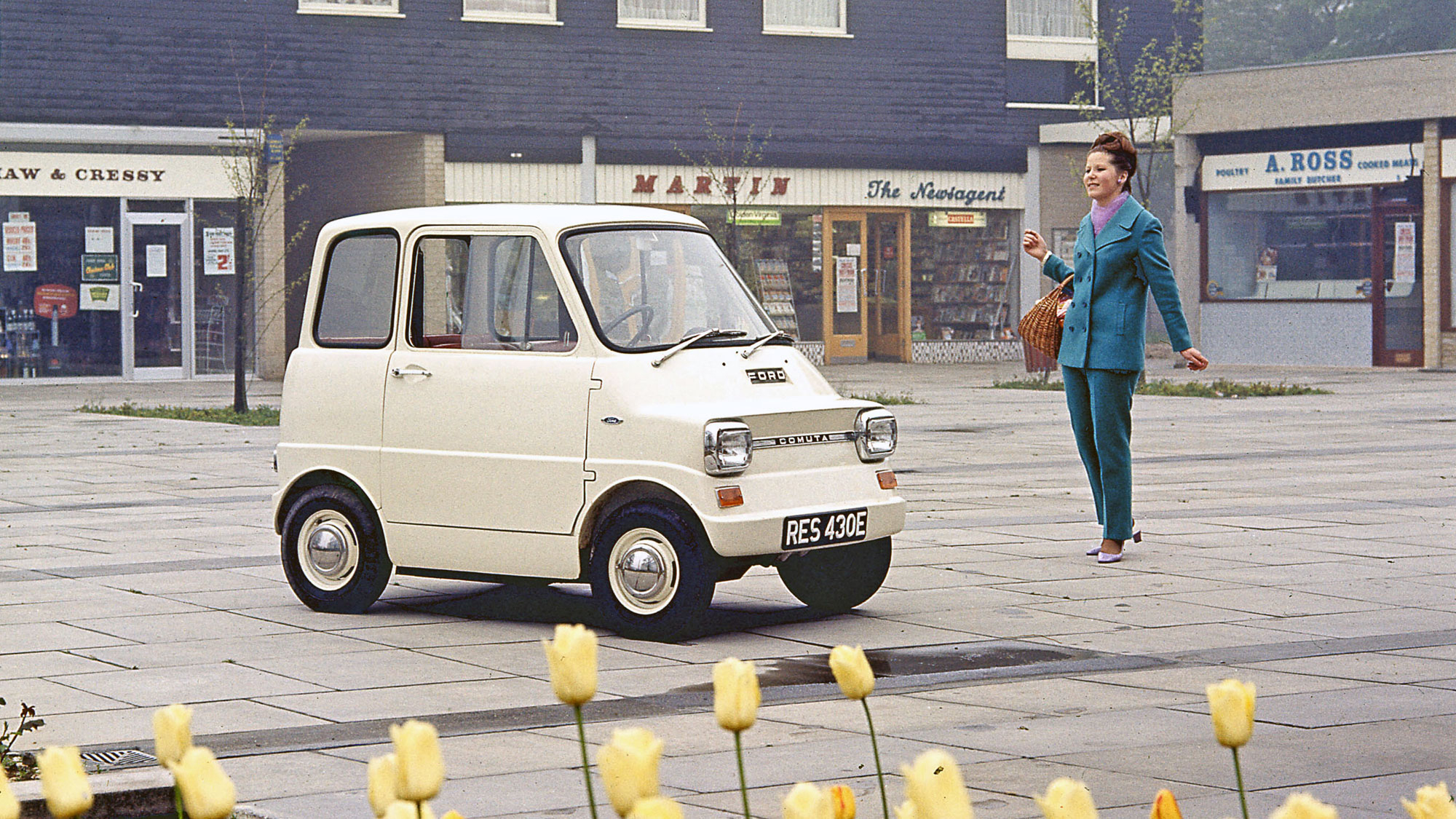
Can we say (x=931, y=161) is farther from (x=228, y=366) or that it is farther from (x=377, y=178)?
(x=228, y=366)

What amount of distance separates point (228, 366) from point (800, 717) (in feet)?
80.9

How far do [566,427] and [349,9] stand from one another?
22.9 metres

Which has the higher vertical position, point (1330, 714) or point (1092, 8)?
point (1092, 8)

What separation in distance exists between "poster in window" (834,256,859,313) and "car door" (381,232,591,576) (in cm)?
2545

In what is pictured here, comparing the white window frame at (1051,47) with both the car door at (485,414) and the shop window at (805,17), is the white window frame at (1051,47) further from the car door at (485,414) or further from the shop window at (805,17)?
the car door at (485,414)

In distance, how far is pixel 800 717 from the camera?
6047mm

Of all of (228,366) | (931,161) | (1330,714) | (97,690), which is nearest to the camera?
(1330,714)

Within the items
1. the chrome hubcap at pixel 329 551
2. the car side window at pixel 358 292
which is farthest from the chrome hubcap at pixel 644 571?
the car side window at pixel 358 292

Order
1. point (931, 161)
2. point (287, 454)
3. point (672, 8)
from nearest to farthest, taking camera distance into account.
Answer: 1. point (287, 454)
2. point (672, 8)
3. point (931, 161)

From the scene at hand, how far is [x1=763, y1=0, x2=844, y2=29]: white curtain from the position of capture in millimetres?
32938

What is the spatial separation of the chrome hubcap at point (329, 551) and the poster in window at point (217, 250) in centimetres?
2125

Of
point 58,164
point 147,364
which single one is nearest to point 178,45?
point 58,164

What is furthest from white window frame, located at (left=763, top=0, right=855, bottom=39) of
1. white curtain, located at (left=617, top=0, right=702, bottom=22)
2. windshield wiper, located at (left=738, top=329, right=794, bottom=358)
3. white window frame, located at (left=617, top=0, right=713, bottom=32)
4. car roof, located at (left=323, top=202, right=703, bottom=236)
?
windshield wiper, located at (left=738, top=329, right=794, bottom=358)

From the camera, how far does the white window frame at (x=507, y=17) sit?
3023 centimetres
